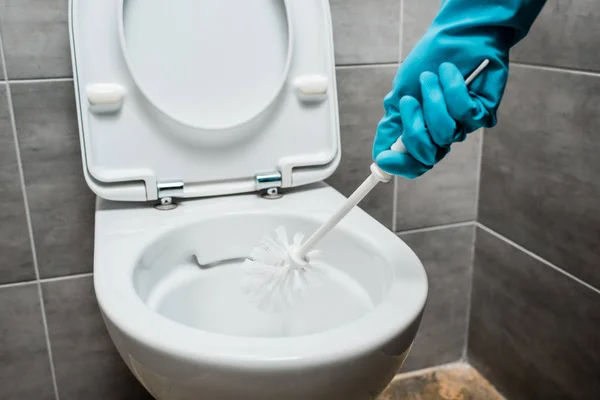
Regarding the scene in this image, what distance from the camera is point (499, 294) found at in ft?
3.45

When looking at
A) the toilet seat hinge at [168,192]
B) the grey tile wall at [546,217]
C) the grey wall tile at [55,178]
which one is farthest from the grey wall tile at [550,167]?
the grey wall tile at [55,178]

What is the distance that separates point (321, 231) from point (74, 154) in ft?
1.43

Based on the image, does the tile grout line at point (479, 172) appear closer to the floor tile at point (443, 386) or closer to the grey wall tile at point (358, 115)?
the grey wall tile at point (358, 115)

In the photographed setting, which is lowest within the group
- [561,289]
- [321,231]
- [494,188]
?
[561,289]

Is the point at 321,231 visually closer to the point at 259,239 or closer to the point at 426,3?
the point at 259,239

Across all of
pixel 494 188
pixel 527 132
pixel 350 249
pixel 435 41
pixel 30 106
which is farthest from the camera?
pixel 494 188

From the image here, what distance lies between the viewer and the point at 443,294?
113 centimetres

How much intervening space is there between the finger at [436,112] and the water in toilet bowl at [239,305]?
251 mm

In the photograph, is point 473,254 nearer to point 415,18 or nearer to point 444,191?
point 444,191

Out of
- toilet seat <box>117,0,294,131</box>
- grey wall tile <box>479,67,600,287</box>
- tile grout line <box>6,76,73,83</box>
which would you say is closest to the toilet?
toilet seat <box>117,0,294,131</box>

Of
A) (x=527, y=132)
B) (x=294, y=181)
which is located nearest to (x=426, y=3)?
(x=527, y=132)

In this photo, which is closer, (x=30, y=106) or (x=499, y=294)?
(x=30, y=106)

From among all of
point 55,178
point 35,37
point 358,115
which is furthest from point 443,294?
point 35,37

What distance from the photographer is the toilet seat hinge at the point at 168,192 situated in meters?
0.76
